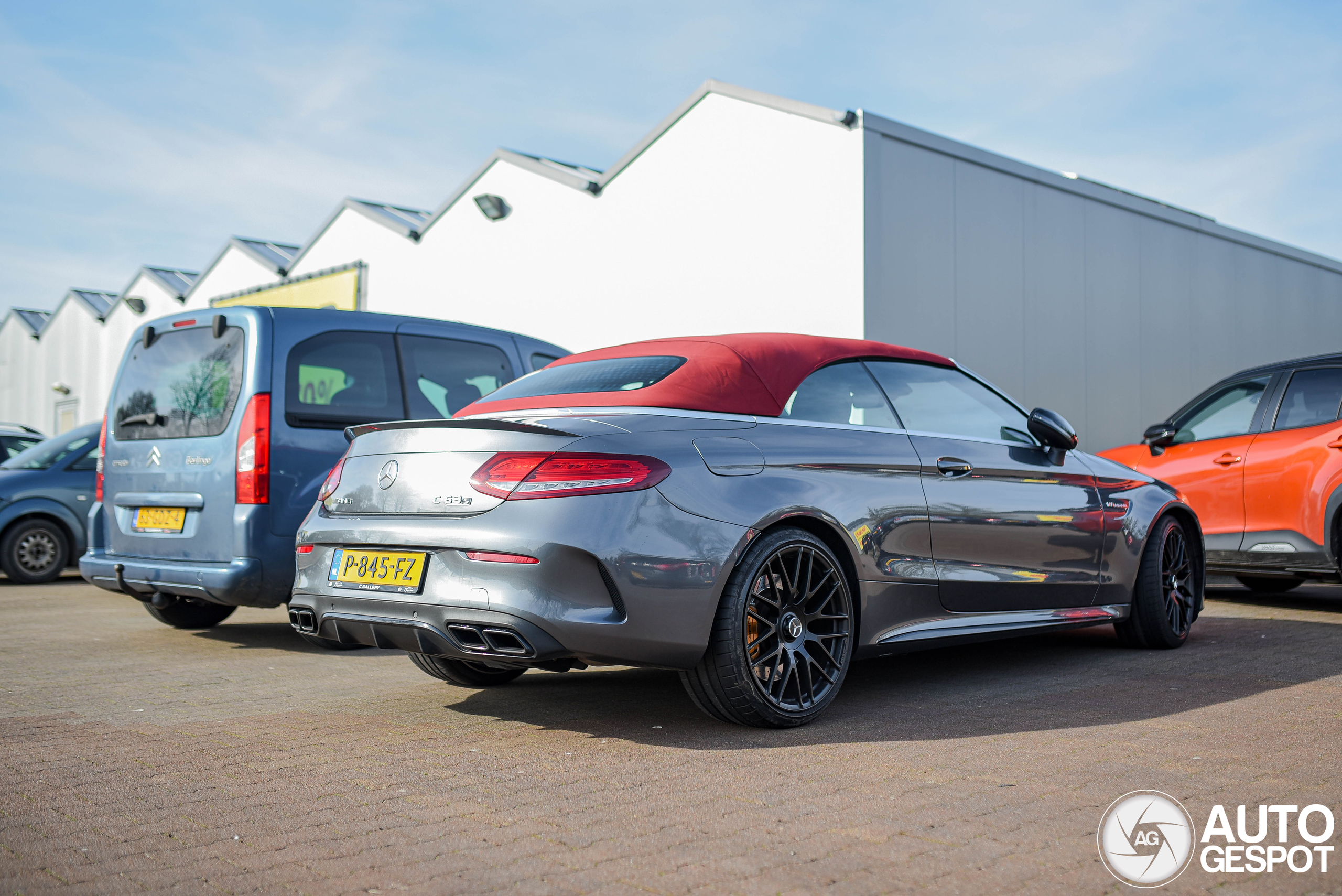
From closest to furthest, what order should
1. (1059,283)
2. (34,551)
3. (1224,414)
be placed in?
(1224,414)
(34,551)
(1059,283)

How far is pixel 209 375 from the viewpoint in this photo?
20.5 ft

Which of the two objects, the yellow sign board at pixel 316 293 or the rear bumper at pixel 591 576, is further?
the yellow sign board at pixel 316 293

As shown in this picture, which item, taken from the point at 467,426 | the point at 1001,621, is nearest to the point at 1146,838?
the point at 1001,621

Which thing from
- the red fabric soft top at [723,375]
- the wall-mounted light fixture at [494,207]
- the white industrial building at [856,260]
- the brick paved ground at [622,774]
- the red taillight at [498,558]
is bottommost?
the brick paved ground at [622,774]

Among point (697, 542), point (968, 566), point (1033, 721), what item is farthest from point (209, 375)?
point (1033, 721)

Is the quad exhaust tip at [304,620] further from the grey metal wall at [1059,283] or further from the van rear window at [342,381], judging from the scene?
the grey metal wall at [1059,283]

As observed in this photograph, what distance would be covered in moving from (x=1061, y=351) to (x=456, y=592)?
12191 millimetres

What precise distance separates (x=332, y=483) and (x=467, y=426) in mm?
804

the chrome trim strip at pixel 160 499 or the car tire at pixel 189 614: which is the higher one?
the chrome trim strip at pixel 160 499

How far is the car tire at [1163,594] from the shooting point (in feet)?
19.4

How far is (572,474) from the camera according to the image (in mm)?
3750

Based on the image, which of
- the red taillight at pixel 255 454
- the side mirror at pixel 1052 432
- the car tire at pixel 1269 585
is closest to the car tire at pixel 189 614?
the red taillight at pixel 255 454

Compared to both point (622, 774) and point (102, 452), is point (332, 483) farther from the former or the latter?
point (102, 452)

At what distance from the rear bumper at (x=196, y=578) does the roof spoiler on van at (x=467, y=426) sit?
1.71 metres
